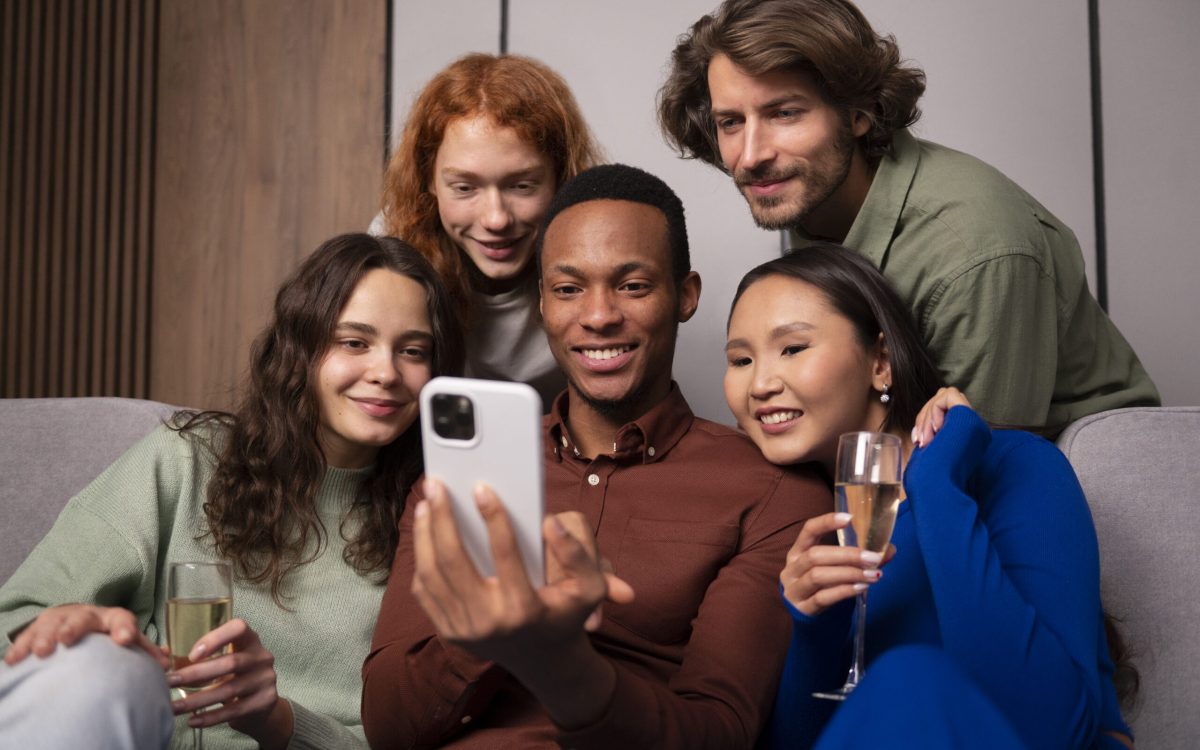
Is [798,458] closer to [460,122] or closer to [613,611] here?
[613,611]

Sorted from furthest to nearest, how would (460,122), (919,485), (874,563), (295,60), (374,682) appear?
(295,60) < (460,122) < (374,682) < (919,485) < (874,563)

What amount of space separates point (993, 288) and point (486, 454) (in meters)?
1.25

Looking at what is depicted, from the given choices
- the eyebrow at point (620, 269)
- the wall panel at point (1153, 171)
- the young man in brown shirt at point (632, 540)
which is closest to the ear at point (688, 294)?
the young man in brown shirt at point (632, 540)

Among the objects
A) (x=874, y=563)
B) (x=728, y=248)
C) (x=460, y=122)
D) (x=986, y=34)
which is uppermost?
(x=986, y=34)

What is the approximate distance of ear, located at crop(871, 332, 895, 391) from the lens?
1.89m

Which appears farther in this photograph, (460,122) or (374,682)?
(460,122)

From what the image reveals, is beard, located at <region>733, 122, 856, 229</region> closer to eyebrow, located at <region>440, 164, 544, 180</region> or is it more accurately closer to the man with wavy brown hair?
the man with wavy brown hair

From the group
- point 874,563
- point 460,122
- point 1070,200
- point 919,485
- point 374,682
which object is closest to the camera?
point 874,563

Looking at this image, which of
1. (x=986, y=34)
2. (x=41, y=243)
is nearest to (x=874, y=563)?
(x=986, y=34)

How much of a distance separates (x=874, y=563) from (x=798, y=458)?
401mm

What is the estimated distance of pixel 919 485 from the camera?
5.21 ft

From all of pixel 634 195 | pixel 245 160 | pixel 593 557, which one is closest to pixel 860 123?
pixel 634 195

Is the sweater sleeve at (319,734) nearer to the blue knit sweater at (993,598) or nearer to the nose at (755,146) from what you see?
the blue knit sweater at (993,598)

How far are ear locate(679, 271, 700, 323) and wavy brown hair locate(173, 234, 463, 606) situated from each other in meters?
0.42
